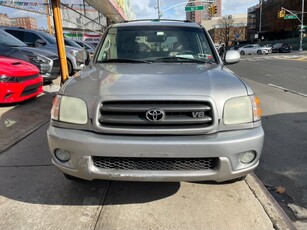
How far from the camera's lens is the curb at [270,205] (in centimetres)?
290

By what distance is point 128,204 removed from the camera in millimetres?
3262

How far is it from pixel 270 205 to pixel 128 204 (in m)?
1.37

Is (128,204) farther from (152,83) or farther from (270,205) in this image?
(270,205)

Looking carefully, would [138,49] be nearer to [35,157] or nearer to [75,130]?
[75,130]

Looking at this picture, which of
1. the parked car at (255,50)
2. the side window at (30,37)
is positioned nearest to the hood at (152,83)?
the side window at (30,37)

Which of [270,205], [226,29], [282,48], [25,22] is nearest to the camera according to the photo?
[270,205]

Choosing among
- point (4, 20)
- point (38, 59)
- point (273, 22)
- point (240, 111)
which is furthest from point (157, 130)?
point (273, 22)

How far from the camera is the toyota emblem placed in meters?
2.76

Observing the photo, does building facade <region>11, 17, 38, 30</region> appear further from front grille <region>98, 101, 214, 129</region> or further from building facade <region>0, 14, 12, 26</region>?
front grille <region>98, 101, 214, 129</region>

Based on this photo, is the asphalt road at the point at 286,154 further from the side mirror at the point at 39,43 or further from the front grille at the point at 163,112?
the side mirror at the point at 39,43

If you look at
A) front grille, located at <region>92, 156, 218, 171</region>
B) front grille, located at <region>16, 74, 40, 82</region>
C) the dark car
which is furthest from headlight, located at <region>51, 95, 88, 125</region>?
the dark car

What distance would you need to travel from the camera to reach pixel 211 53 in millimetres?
4297

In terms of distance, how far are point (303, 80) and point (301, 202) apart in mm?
10292

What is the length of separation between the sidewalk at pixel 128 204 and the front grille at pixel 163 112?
0.87m
